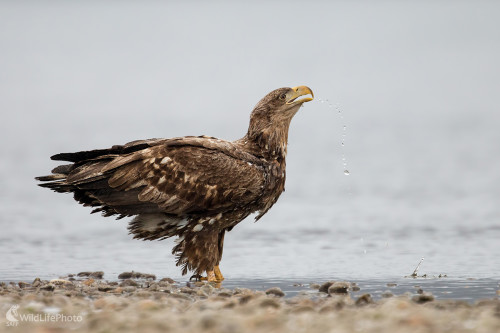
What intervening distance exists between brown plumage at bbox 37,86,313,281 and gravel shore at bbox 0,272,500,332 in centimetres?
63

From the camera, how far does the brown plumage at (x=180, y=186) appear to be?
10.6 metres

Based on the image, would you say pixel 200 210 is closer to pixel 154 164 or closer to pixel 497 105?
pixel 154 164

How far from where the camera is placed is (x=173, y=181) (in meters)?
10.6

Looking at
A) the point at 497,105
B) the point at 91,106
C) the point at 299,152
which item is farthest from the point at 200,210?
the point at 91,106

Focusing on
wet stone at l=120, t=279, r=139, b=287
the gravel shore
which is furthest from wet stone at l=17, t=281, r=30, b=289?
wet stone at l=120, t=279, r=139, b=287

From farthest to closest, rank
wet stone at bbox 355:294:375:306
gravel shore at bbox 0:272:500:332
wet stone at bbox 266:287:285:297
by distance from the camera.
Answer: wet stone at bbox 266:287:285:297, wet stone at bbox 355:294:375:306, gravel shore at bbox 0:272:500:332

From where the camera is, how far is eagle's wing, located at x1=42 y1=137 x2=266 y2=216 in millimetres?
10562

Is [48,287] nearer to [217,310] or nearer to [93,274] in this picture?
[93,274]

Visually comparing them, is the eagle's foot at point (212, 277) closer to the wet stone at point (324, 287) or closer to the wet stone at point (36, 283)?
the wet stone at point (324, 287)

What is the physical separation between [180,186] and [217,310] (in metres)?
2.95

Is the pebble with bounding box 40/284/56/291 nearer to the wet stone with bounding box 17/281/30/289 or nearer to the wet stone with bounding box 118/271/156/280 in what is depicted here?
the wet stone with bounding box 17/281/30/289

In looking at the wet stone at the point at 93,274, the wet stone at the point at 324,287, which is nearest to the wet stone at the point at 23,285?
the wet stone at the point at 93,274

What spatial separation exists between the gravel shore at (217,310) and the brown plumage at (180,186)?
63 cm

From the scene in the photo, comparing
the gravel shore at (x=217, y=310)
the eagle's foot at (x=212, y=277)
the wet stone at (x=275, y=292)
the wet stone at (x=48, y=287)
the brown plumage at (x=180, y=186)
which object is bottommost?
the gravel shore at (x=217, y=310)
